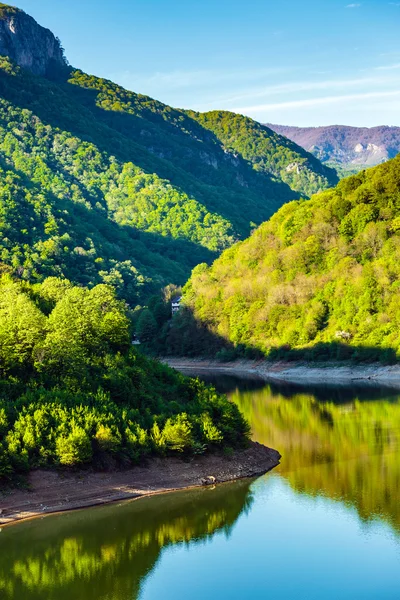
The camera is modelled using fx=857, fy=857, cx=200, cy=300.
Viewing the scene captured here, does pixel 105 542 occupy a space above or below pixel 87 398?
below

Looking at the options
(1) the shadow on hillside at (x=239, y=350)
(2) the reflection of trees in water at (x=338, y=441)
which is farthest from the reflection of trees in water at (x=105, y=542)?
(1) the shadow on hillside at (x=239, y=350)

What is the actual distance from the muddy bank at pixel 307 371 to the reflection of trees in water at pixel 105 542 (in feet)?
157

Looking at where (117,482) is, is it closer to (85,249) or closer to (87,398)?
(87,398)

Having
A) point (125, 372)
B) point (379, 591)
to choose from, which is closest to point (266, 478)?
point (125, 372)

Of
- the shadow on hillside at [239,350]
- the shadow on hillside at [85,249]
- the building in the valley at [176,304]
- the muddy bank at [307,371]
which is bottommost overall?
the muddy bank at [307,371]

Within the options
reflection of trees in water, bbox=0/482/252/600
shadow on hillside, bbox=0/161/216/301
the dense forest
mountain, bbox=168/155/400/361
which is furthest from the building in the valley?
reflection of trees in water, bbox=0/482/252/600

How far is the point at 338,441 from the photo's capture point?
196 feet

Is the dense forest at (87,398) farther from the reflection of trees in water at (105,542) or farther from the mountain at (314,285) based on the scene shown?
the mountain at (314,285)

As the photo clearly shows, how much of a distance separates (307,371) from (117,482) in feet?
205

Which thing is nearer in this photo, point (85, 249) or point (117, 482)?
point (117, 482)

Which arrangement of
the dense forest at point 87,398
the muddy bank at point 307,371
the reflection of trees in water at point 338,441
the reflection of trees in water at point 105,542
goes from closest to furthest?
the reflection of trees in water at point 105,542 → the dense forest at point 87,398 → the reflection of trees in water at point 338,441 → the muddy bank at point 307,371

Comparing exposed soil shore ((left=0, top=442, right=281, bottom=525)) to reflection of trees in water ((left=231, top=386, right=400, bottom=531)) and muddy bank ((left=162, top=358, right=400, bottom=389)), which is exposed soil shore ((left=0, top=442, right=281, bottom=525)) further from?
muddy bank ((left=162, top=358, right=400, bottom=389))

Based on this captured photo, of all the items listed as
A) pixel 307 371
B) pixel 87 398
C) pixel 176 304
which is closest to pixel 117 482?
pixel 87 398

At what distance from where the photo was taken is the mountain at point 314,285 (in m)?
106
